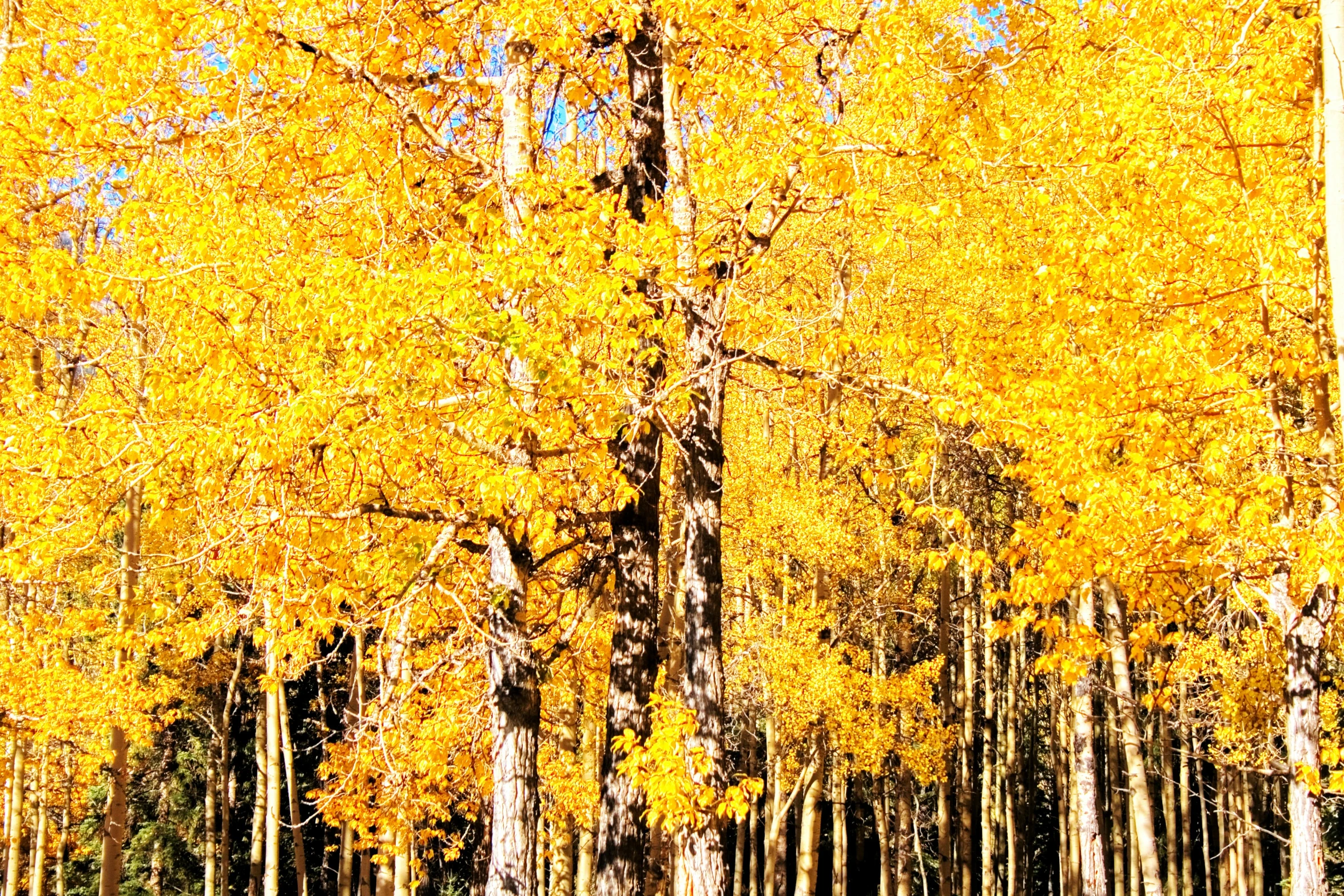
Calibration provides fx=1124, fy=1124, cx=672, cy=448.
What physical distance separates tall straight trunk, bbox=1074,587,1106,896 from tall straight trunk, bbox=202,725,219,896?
16.1 meters

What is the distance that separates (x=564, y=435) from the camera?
20.8 feet

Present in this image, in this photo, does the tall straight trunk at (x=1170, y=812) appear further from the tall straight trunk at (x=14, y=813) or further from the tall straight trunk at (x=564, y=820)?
the tall straight trunk at (x=14, y=813)

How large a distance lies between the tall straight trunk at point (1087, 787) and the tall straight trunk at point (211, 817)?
16077mm

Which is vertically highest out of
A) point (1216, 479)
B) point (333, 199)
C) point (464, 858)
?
point (333, 199)

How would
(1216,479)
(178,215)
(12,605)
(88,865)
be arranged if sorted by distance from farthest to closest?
(88,865), (12,605), (1216,479), (178,215)

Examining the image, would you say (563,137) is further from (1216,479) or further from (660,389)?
(1216,479)

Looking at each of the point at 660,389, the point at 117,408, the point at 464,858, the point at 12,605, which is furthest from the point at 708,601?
the point at 464,858

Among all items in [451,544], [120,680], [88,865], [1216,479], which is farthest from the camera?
[88,865]

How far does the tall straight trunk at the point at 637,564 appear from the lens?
6.87m

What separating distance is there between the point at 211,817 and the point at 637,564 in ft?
65.9

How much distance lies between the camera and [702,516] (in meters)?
7.07

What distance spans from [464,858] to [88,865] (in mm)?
9363

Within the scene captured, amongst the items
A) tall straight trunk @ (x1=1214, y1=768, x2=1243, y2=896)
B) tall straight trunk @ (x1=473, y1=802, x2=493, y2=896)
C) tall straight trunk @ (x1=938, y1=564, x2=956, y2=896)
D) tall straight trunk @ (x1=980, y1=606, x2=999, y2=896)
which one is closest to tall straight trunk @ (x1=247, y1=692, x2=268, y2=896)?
tall straight trunk @ (x1=473, y1=802, x2=493, y2=896)

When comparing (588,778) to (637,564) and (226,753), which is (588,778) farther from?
(637,564)
